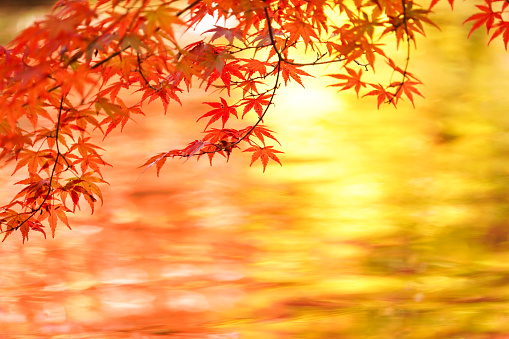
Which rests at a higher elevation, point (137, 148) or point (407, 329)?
point (137, 148)

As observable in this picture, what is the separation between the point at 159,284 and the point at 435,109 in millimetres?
1521

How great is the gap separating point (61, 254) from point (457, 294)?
1.68 meters

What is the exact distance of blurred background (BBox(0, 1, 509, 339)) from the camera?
86.0 inches

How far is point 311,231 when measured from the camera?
2.48m

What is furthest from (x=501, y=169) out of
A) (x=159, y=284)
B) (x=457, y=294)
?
(x=159, y=284)

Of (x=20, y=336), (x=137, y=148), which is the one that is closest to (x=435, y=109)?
(x=137, y=148)

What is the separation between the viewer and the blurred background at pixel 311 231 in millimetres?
2186

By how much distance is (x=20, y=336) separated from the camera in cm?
215

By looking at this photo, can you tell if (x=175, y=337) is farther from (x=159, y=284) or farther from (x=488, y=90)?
(x=488, y=90)

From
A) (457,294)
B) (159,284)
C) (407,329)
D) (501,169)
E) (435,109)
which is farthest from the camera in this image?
(435,109)

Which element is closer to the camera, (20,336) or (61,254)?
(20,336)

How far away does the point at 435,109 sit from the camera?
272 cm

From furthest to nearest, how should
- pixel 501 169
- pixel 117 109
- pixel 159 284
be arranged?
pixel 501 169 → pixel 159 284 → pixel 117 109

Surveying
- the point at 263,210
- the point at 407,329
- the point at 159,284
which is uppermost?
the point at 263,210
